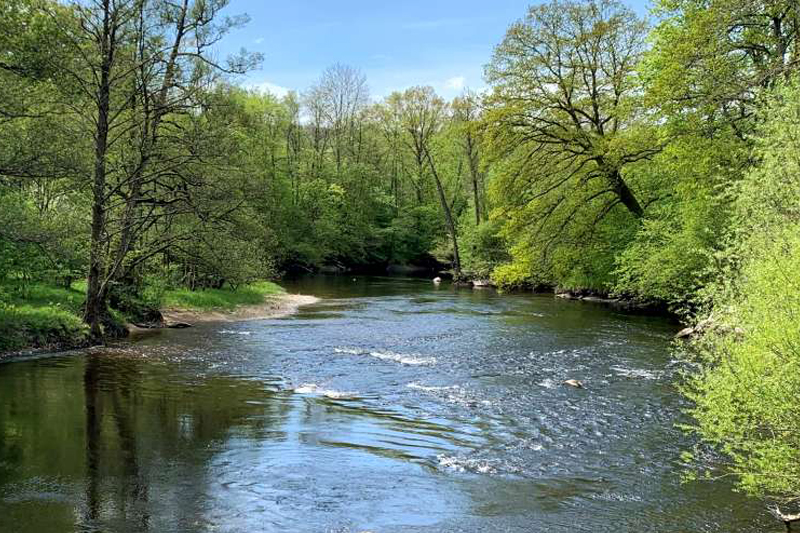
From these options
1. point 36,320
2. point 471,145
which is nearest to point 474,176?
point 471,145

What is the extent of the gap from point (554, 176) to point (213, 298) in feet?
61.6

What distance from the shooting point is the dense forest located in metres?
8.49

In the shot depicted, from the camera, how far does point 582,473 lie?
938cm

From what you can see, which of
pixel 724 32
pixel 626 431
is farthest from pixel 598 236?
pixel 626 431

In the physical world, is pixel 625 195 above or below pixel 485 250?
above

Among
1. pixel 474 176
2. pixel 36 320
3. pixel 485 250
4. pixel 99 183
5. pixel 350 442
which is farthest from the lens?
pixel 474 176

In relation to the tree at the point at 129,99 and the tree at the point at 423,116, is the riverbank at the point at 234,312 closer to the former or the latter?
the tree at the point at 129,99

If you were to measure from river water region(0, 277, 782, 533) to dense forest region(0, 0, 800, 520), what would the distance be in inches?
55.7

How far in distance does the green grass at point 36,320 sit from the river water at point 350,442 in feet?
3.84

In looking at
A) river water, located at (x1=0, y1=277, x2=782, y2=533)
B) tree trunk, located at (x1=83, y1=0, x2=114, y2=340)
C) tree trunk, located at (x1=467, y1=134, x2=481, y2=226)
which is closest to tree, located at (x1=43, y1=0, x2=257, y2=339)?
tree trunk, located at (x1=83, y1=0, x2=114, y2=340)

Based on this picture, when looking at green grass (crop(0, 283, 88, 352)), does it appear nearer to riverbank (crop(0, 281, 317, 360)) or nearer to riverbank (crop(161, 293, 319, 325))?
riverbank (crop(0, 281, 317, 360))

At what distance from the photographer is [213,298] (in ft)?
102

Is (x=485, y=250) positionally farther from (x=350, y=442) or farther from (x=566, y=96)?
(x=350, y=442)

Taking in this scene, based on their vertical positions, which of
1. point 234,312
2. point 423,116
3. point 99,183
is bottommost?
point 234,312
